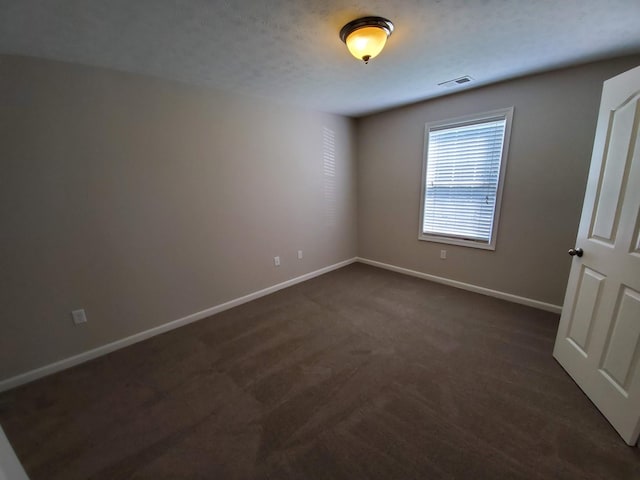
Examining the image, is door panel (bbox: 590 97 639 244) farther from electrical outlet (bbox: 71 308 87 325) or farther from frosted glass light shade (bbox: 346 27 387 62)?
electrical outlet (bbox: 71 308 87 325)

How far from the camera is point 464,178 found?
10.4 ft

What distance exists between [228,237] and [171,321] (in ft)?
3.37

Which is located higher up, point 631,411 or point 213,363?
point 631,411

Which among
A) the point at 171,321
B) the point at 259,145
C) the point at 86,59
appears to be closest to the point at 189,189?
the point at 259,145

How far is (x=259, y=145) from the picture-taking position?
2982mm

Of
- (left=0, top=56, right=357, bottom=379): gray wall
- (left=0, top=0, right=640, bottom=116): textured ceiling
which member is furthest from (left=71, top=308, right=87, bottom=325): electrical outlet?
(left=0, top=0, right=640, bottom=116): textured ceiling

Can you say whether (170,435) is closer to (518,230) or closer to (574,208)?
(518,230)

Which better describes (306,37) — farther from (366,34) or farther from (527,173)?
(527,173)

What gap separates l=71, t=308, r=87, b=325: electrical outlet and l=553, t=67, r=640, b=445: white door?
3734 mm

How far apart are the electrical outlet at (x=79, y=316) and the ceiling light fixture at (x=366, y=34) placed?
9.60 ft

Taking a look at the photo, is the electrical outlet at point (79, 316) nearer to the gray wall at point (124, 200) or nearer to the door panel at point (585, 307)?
the gray wall at point (124, 200)

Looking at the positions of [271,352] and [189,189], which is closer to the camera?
[271,352]

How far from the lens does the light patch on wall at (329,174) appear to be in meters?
3.73

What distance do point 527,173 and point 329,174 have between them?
7.80 ft
